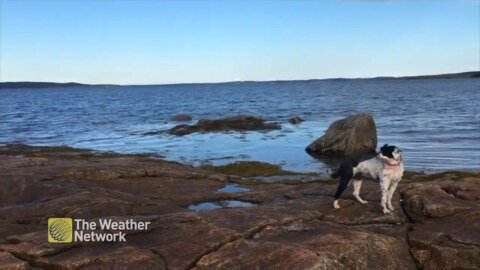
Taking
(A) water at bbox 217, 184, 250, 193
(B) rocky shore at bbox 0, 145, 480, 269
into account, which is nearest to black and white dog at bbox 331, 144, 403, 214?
(B) rocky shore at bbox 0, 145, 480, 269

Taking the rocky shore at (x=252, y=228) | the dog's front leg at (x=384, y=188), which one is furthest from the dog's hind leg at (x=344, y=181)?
the dog's front leg at (x=384, y=188)

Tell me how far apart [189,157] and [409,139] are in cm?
1598

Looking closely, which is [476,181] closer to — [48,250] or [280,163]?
[48,250]

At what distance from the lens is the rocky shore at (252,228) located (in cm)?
810

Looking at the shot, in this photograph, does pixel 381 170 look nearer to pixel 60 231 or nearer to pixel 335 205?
pixel 335 205

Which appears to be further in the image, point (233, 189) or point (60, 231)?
point (233, 189)

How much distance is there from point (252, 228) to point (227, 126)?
1378 inches

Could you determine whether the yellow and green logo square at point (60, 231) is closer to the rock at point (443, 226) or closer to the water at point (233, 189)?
the water at point (233, 189)

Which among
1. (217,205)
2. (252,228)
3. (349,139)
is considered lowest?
(349,139)

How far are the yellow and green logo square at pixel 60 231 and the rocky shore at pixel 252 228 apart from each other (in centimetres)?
15

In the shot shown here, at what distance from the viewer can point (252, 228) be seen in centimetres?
912

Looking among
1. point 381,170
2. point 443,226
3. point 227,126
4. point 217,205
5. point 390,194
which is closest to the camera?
point 443,226

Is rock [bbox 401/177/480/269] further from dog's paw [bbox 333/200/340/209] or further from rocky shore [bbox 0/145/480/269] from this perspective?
dog's paw [bbox 333/200/340/209]

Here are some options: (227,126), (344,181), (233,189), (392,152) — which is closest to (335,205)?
(344,181)
